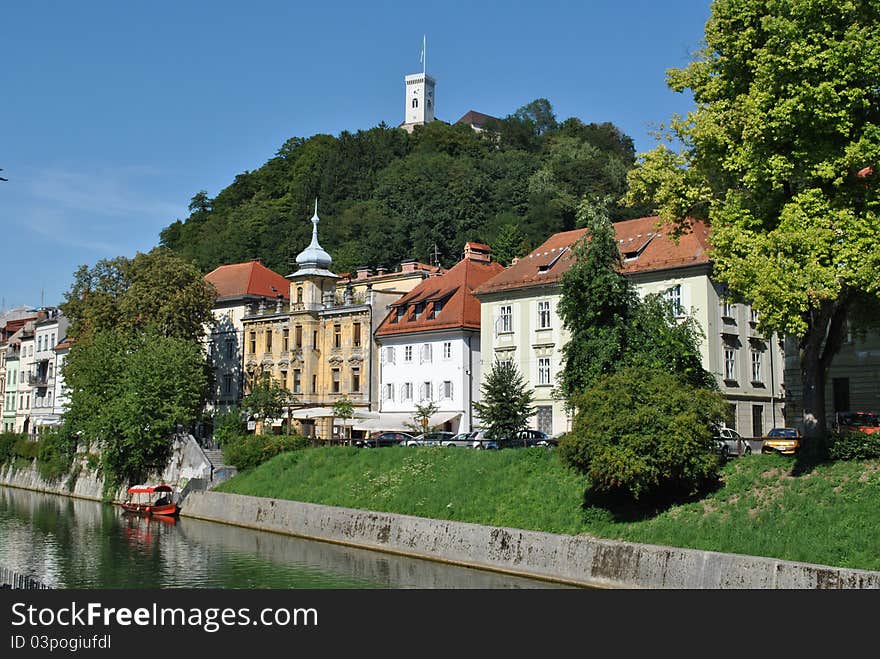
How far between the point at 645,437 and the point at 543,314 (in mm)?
26732

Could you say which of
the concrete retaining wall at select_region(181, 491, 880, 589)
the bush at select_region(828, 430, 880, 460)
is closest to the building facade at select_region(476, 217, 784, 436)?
the concrete retaining wall at select_region(181, 491, 880, 589)

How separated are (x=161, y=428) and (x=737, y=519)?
126 ft

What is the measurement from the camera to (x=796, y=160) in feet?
92.3

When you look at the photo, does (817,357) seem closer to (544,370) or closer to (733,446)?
→ (733,446)

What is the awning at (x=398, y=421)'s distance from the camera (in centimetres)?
5928

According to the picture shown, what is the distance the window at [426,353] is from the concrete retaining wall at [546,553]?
62.7 ft

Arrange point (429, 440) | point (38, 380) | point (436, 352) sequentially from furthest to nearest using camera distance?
point (38, 380) → point (436, 352) → point (429, 440)

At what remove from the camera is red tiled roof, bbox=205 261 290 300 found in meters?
80.6

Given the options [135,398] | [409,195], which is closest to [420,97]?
[409,195]

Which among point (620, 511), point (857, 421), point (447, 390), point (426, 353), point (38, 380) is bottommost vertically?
point (620, 511)

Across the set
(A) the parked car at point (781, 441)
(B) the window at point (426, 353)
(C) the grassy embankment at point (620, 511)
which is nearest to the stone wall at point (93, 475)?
(C) the grassy embankment at point (620, 511)

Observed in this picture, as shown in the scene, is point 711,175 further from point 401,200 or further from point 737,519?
point 401,200

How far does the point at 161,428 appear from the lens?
→ 2224 inches
